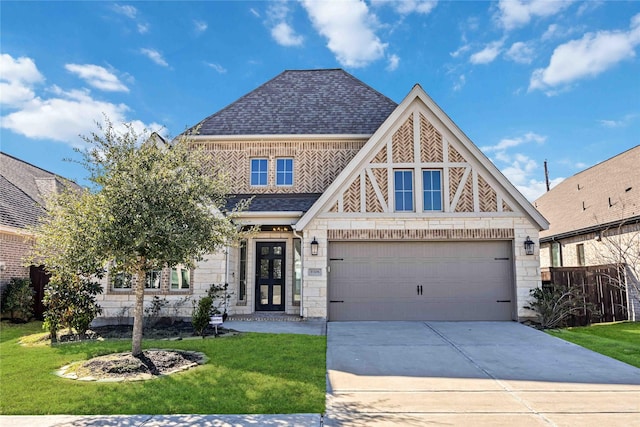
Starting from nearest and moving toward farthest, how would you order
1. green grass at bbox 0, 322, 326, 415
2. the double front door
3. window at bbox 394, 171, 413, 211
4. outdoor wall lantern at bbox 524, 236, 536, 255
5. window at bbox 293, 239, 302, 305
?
green grass at bbox 0, 322, 326, 415 → outdoor wall lantern at bbox 524, 236, 536, 255 → window at bbox 394, 171, 413, 211 → window at bbox 293, 239, 302, 305 → the double front door

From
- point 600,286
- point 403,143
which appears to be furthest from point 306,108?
point 600,286

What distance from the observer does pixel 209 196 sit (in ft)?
25.9

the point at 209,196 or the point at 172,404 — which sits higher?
the point at 209,196

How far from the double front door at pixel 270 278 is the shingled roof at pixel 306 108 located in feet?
14.7

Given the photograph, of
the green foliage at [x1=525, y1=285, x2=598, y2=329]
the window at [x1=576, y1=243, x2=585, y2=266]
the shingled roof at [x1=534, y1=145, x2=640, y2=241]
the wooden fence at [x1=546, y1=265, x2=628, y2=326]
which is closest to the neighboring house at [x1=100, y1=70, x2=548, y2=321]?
the green foliage at [x1=525, y1=285, x2=598, y2=329]

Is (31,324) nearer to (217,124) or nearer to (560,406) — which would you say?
(217,124)

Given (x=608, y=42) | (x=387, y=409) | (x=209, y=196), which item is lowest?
(x=387, y=409)

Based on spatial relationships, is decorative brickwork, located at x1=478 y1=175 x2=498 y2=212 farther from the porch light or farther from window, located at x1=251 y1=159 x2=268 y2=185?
window, located at x1=251 y1=159 x2=268 y2=185

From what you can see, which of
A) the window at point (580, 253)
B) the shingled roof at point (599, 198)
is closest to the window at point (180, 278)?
the shingled roof at point (599, 198)

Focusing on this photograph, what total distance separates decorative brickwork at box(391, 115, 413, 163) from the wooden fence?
5.71 m

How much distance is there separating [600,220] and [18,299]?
20533 mm

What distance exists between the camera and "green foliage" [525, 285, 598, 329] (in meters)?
11.3

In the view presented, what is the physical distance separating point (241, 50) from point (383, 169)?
596 centimetres

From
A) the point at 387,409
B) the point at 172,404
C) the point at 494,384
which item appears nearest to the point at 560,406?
the point at 494,384
